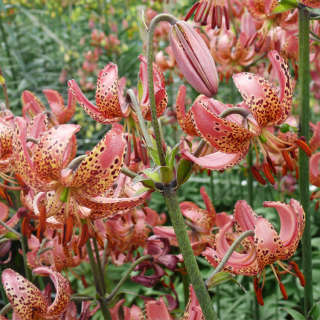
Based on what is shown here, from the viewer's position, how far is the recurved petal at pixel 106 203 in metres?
0.75

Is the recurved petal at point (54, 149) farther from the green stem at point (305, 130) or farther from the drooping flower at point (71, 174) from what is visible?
the green stem at point (305, 130)

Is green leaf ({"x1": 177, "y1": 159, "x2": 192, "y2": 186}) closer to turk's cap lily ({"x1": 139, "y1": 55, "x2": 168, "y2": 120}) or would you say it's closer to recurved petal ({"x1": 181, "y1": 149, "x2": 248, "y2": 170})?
recurved petal ({"x1": 181, "y1": 149, "x2": 248, "y2": 170})

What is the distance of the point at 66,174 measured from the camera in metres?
0.76

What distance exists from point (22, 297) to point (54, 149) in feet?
1.06

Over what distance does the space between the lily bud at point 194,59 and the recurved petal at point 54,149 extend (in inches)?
8.4

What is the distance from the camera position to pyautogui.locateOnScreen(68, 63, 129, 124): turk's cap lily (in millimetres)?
888

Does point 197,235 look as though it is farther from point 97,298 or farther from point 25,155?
point 25,155

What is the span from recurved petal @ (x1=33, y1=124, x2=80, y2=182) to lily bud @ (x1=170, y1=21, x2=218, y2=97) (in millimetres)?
213

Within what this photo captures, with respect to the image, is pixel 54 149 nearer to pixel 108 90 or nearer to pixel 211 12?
pixel 108 90

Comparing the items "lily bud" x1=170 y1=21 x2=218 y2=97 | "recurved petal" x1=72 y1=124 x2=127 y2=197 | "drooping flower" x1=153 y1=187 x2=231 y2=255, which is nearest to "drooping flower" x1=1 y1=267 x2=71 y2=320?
"recurved petal" x1=72 y1=124 x2=127 y2=197

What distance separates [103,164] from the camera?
29.0 inches

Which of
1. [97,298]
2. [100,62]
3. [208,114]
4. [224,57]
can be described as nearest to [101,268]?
[97,298]

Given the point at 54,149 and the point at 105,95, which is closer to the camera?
the point at 54,149

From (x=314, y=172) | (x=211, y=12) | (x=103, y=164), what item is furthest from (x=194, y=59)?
(x=314, y=172)
